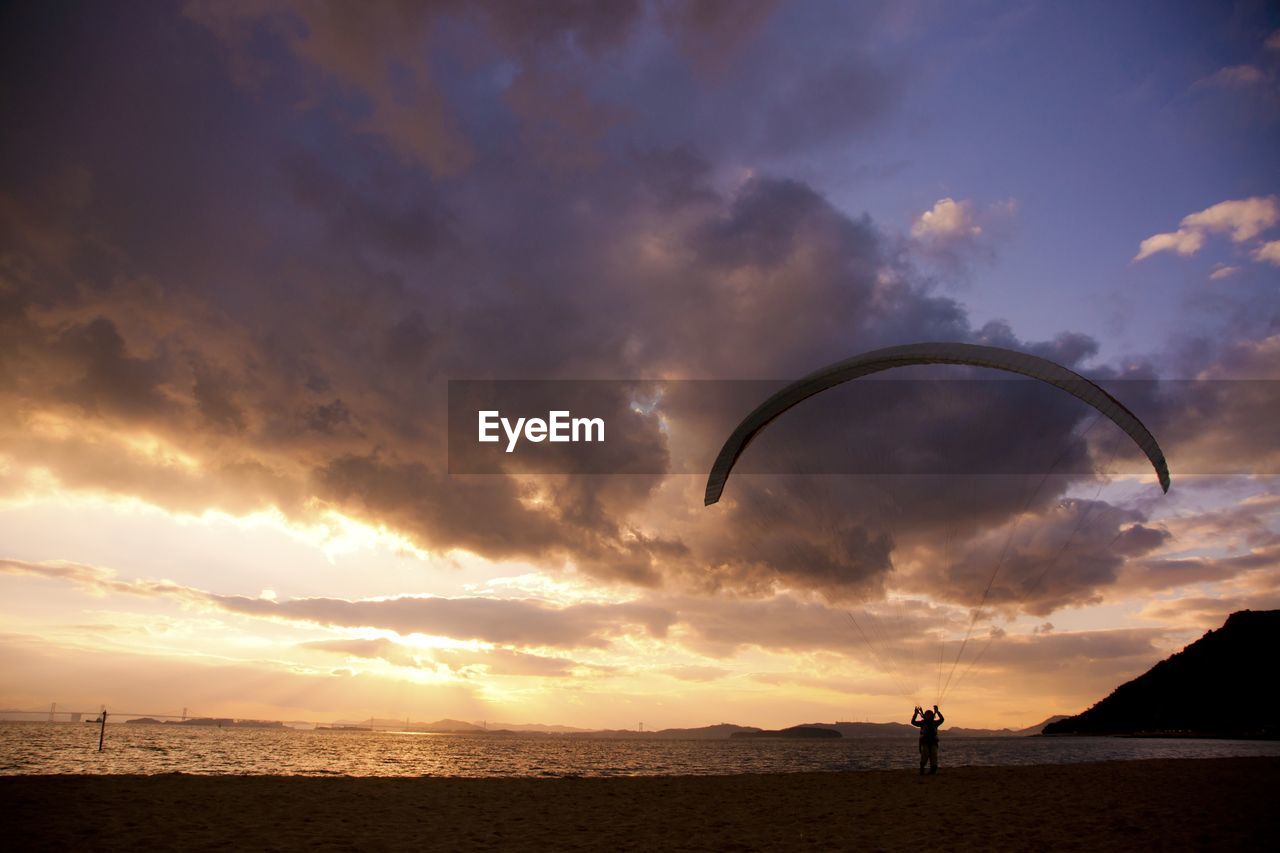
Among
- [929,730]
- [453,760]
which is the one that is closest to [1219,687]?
[453,760]

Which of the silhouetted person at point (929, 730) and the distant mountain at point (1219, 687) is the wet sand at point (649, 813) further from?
the distant mountain at point (1219, 687)

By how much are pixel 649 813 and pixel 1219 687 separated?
19045 centimetres

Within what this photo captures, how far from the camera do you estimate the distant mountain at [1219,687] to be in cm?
14012

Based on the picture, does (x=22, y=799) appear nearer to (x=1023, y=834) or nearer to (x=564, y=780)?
(x=564, y=780)

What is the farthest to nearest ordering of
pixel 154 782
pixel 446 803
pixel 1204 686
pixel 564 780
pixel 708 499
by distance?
1. pixel 1204 686
2. pixel 564 780
3. pixel 708 499
4. pixel 154 782
5. pixel 446 803

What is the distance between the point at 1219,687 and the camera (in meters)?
153

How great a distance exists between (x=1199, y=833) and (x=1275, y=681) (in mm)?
179308

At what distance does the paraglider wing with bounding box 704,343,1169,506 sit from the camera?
685 inches

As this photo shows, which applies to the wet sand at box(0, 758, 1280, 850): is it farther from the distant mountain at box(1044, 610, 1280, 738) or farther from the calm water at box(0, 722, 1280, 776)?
the distant mountain at box(1044, 610, 1280, 738)

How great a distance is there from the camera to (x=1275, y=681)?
142 m

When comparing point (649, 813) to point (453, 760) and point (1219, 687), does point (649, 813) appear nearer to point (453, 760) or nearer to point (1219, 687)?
point (453, 760)

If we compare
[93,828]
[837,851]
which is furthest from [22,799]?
[837,851]

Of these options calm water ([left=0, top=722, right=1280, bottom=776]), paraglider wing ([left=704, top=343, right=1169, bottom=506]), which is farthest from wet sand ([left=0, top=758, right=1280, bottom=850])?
calm water ([left=0, top=722, right=1280, bottom=776])

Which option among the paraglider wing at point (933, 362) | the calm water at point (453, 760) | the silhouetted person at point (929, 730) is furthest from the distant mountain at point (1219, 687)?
the paraglider wing at point (933, 362)
